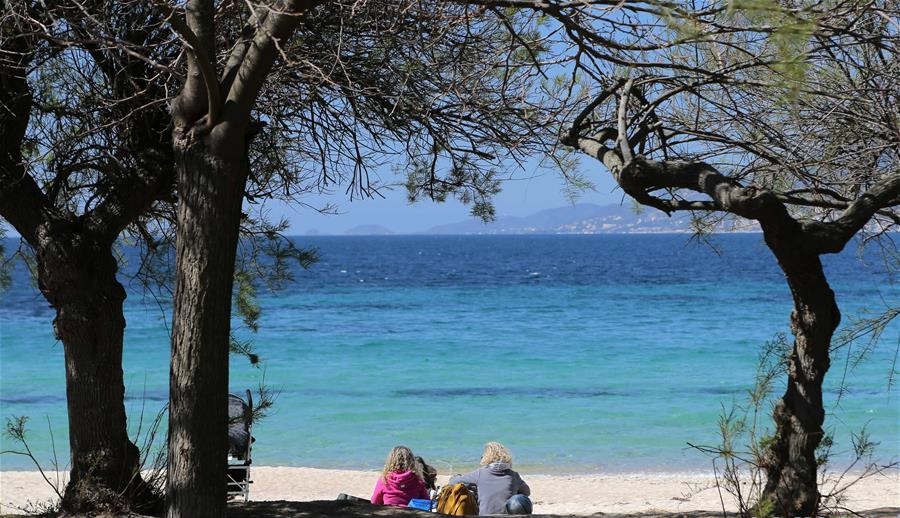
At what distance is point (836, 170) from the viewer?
19.1ft

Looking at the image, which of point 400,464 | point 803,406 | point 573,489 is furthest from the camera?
point 573,489

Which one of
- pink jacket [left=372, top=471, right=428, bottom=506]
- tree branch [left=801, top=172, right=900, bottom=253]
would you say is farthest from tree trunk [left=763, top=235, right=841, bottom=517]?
pink jacket [left=372, top=471, right=428, bottom=506]

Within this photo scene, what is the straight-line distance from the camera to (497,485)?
7.25 m

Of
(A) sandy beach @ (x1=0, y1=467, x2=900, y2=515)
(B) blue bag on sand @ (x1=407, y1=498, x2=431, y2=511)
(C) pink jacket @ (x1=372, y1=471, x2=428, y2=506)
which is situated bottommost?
(A) sandy beach @ (x1=0, y1=467, x2=900, y2=515)

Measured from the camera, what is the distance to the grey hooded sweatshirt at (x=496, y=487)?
718 centimetres

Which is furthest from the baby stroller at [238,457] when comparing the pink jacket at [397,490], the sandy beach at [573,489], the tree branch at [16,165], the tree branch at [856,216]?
the tree branch at [856,216]

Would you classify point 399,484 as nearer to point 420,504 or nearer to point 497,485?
point 420,504

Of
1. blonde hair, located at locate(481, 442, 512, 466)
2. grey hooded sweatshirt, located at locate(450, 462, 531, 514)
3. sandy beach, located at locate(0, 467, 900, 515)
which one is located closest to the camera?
grey hooded sweatshirt, located at locate(450, 462, 531, 514)

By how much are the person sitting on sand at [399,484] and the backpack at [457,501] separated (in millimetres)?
533

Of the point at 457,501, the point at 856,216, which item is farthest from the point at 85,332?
the point at 856,216

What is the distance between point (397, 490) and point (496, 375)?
1417 cm

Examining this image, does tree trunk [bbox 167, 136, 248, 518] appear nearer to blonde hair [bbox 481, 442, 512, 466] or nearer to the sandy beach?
blonde hair [bbox 481, 442, 512, 466]

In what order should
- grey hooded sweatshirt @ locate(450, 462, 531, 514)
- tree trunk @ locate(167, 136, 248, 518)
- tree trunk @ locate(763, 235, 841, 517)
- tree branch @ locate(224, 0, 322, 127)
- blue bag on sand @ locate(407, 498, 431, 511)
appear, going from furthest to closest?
1. blue bag on sand @ locate(407, 498, 431, 511)
2. grey hooded sweatshirt @ locate(450, 462, 531, 514)
3. tree trunk @ locate(763, 235, 841, 517)
4. tree trunk @ locate(167, 136, 248, 518)
5. tree branch @ locate(224, 0, 322, 127)

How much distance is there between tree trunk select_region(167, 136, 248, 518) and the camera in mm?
4250
